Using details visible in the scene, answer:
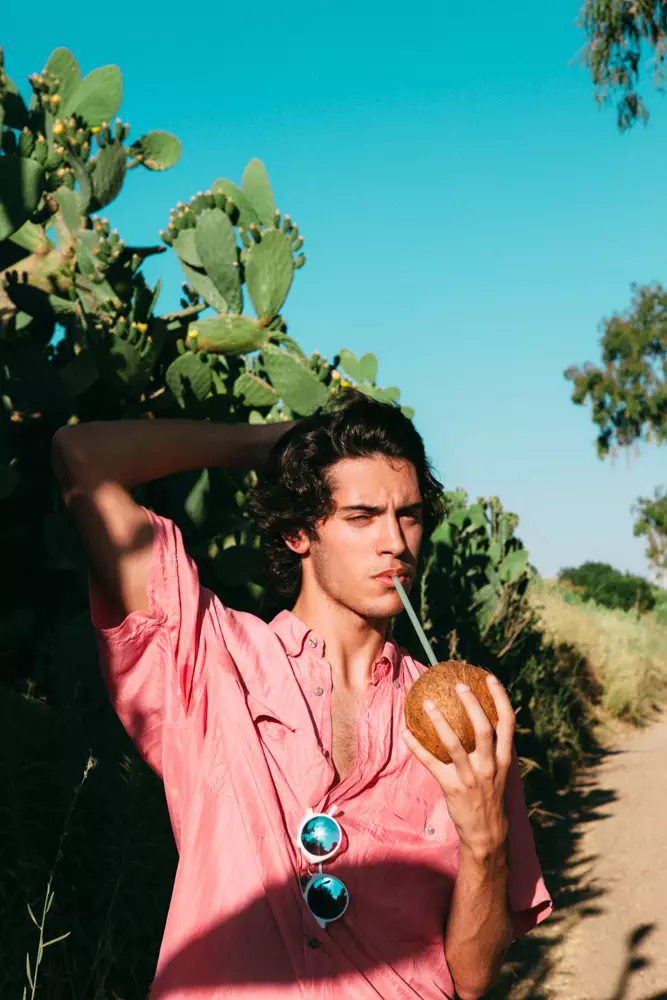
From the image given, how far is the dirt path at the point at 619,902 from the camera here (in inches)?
200

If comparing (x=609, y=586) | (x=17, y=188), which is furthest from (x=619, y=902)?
(x=609, y=586)

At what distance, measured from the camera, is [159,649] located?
6.23 ft

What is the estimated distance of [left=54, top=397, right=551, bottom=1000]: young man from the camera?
1679 millimetres

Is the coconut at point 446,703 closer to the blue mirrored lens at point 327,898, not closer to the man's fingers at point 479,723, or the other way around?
the man's fingers at point 479,723

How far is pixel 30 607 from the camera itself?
A: 4102 mm

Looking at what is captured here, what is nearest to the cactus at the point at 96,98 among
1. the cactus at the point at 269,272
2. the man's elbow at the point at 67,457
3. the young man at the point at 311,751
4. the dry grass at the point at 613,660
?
the cactus at the point at 269,272

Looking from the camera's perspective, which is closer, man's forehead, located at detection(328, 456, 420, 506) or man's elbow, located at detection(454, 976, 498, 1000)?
man's elbow, located at detection(454, 976, 498, 1000)

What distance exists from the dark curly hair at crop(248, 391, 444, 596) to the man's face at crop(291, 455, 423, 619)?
0.03m

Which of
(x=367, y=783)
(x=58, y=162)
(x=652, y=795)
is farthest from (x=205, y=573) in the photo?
(x=652, y=795)

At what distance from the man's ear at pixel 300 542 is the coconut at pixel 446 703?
1.93 ft

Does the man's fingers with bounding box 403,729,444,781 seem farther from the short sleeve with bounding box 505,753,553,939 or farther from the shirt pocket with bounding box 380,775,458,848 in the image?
the short sleeve with bounding box 505,753,553,939

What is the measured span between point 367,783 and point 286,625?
0.38 m

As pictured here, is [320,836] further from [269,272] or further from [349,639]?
[269,272]

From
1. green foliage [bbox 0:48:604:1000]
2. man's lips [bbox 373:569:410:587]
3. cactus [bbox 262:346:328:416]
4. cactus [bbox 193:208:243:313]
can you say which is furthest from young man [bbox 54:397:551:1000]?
cactus [bbox 193:208:243:313]
